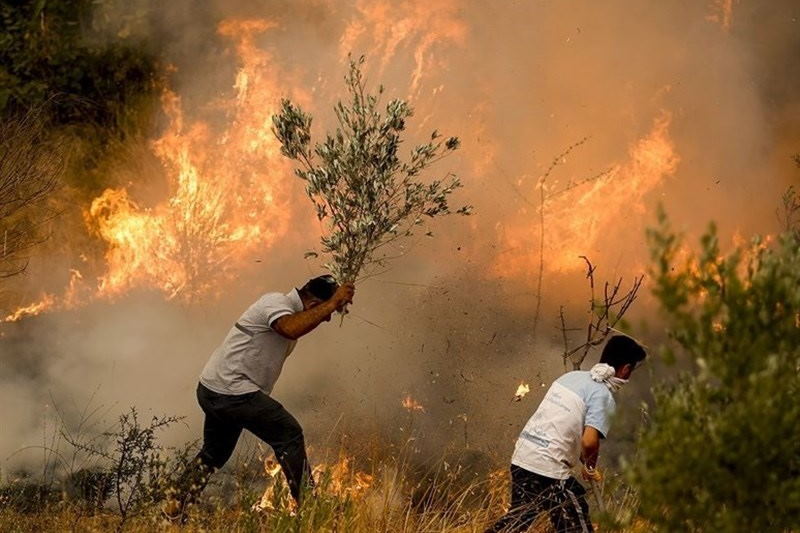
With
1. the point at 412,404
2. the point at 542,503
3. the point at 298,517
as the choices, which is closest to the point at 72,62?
the point at 412,404

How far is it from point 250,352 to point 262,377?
19 cm

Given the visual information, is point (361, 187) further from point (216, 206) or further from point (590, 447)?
point (216, 206)

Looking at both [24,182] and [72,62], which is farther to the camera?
[72,62]

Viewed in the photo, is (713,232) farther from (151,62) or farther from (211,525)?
(151,62)

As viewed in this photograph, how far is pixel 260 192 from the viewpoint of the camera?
1126 cm

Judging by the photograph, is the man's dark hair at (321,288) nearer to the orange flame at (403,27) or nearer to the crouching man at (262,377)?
the crouching man at (262,377)

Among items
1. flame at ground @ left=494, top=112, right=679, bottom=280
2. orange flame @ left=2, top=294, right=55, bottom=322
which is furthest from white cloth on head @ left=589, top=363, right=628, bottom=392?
orange flame @ left=2, top=294, right=55, bottom=322

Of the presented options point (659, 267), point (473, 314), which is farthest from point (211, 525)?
point (473, 314)

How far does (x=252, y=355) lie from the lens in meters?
6.89

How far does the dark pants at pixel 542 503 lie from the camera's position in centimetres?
600

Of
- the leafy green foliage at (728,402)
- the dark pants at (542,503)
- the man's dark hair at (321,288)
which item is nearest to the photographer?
the leafy green foliage at (728,402)

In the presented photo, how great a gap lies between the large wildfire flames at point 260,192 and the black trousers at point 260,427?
4.45 meters

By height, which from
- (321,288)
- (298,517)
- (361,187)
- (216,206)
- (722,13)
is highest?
(722,13)

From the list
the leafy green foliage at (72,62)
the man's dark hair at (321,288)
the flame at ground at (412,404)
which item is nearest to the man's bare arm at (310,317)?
the man's dark hair at (321,288)
